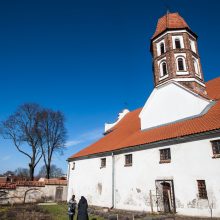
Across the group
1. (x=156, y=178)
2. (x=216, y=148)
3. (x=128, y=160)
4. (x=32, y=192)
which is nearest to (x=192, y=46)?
(x=216, y=148)

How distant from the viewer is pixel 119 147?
19.9 m

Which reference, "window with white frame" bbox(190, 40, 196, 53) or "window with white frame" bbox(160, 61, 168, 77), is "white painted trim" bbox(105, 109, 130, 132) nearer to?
"window with white frame" bbox(160, 61, 168, 77)

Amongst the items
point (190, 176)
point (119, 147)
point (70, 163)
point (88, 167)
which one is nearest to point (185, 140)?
point (190, 176)

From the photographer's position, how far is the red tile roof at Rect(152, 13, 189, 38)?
2122 centimetres

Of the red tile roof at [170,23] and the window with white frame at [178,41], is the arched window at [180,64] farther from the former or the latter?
the red tile roof at [170,23]

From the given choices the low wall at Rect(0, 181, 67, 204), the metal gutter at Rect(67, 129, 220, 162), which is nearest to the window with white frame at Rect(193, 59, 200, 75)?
the metal gutter at Rect(67, 129, 220, 162)

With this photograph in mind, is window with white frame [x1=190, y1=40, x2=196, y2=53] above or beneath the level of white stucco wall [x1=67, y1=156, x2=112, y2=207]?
above

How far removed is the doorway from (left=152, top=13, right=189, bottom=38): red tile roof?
14.5 meters

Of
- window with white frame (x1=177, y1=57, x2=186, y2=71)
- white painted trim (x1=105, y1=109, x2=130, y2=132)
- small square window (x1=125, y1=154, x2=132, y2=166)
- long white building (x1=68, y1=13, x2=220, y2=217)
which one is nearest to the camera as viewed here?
long white building (x1=68, y1=13, x2=220, y2=217)

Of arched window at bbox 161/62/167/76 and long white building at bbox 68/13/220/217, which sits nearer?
long white building at bbox 68/13/220/217

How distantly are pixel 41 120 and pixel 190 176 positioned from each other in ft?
94.2

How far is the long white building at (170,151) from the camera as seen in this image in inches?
527

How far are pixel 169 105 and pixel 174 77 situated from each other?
270 centimetres

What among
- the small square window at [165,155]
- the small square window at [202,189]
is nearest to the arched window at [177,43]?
the small square window at [165,155]
